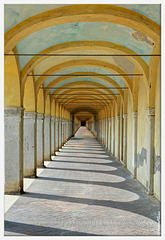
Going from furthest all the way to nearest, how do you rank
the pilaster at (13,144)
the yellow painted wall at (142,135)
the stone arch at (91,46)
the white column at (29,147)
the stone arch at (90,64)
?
the stone arch at (90,64) → the white column at (29,147) → the yellow painted wall at (142,135) → the stone arch at (91,46) → the pilaster at (13,144)

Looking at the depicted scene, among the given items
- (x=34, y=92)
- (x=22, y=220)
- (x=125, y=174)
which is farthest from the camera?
(x=125, y=174)

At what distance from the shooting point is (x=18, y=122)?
1103 centimetres

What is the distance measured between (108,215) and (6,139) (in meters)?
5.06

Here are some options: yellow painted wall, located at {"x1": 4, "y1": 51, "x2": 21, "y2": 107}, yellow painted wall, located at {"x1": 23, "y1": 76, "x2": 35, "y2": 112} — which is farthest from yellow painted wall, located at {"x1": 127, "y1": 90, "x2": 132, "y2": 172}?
yellow painted wall, located at {"x1": 4, "y1": 51, "x2": 21, "y2": 107}

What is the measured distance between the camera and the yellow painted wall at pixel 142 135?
1275cm

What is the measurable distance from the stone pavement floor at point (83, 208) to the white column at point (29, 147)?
669mm

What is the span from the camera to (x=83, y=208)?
9.00 metres

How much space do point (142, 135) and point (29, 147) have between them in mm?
5583

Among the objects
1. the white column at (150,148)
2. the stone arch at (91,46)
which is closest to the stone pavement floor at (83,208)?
the white column at (150,148)

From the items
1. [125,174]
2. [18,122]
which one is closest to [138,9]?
[18,122]

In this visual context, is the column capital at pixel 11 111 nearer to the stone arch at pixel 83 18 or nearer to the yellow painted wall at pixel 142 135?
the stone arch at pixel 83 18

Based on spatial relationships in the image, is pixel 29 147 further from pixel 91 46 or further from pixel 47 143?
pixel 47 143

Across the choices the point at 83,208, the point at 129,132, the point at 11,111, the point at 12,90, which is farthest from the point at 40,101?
the point at 83,208

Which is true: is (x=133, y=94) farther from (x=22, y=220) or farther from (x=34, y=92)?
(x=22, y=220)
